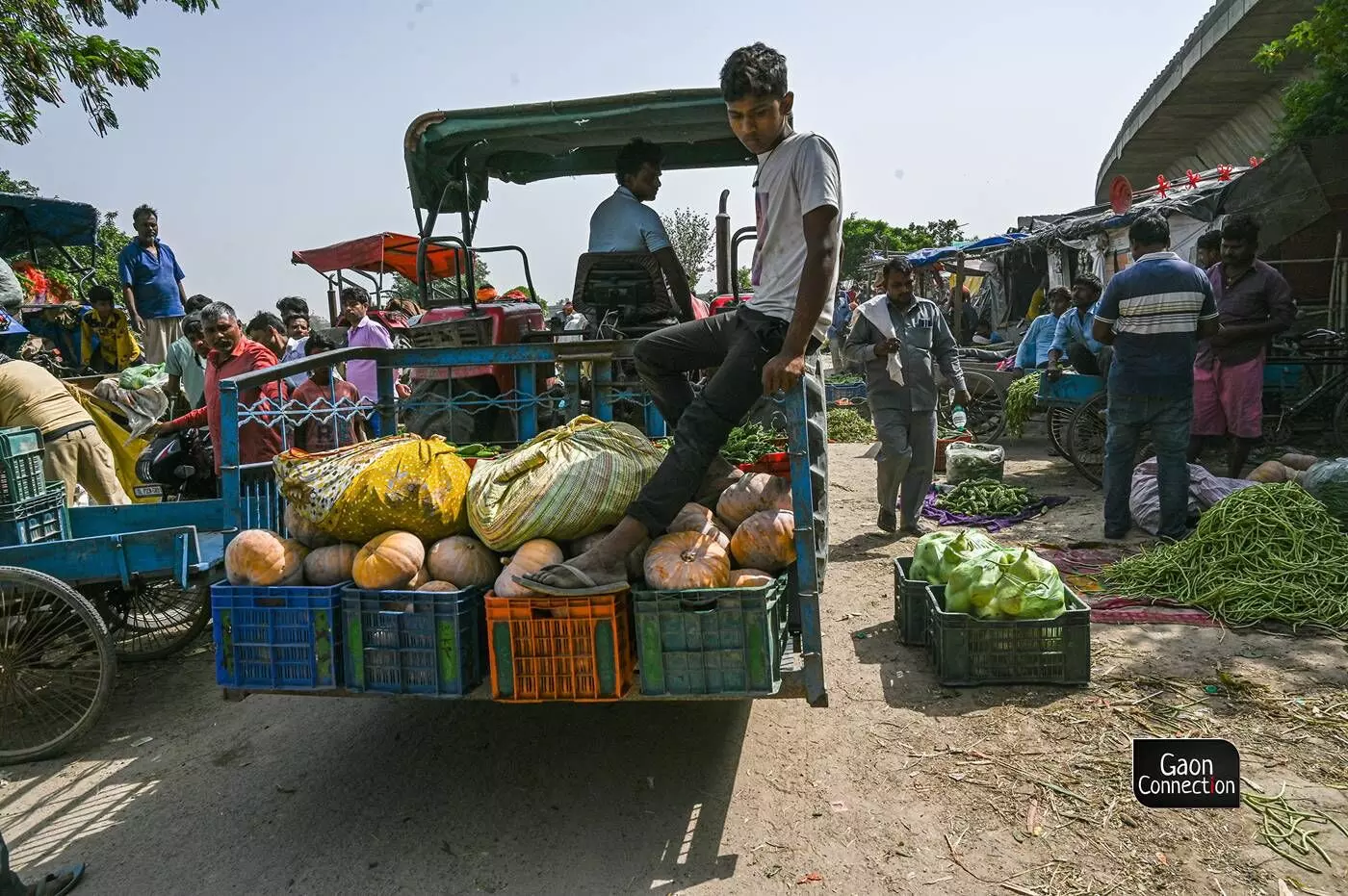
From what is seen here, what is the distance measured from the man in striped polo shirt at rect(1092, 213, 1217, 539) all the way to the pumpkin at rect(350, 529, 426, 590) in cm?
518

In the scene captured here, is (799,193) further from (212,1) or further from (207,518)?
(212,1)

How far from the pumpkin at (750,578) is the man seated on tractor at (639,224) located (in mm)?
2558

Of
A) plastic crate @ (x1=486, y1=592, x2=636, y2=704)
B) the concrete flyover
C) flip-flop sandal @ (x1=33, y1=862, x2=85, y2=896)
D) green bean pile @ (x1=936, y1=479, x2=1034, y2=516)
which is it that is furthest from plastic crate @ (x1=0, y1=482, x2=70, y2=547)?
the concrete flyover

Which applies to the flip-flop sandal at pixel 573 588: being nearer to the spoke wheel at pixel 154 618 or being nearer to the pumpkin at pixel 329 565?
the pumpkin at pixel 329 565

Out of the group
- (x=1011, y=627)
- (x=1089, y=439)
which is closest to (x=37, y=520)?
(x=1011, y=627)

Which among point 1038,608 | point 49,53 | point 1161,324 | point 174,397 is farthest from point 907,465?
point 49,53

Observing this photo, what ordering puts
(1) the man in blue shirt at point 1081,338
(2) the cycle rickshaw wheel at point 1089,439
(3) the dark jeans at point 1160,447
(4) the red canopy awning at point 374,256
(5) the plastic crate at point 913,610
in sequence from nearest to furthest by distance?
(5) the plastic crate at point 913,610 → (3) the dark jeans at point 1160,447 → (2) the cycle rickshaw wheel at point 1089,439 → (1) the man in blue shirt at point 1081,338 → (4) the red canopy awning at point 374,256

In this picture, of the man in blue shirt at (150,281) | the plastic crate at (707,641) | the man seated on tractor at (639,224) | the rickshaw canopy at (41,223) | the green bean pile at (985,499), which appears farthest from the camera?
the rickshaw canopy at (41,223)

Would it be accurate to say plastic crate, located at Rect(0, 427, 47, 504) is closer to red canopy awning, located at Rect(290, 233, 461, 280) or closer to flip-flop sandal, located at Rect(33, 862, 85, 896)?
flip-flop sandal, located at Rect(33, 862, 85, 896)

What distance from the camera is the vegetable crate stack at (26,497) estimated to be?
401 centimetres

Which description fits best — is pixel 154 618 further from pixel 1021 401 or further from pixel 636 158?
pixel 1021 401

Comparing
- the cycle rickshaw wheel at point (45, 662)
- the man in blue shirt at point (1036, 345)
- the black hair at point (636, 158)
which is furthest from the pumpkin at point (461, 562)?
the man in blue shirt at point (1036, 345)

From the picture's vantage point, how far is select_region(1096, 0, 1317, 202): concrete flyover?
45.9 ft

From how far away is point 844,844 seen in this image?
286 centimetres
